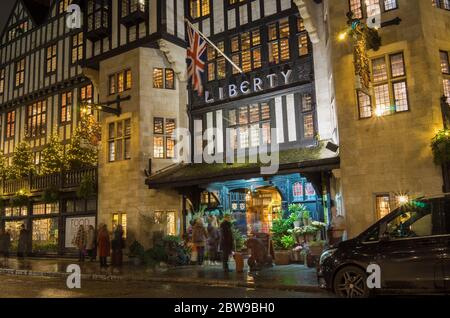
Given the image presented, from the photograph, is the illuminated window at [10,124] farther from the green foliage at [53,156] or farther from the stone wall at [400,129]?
the stone wall at [400,129]

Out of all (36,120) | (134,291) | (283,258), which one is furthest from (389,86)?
(36,120)

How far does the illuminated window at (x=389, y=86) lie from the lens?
13.9 metres

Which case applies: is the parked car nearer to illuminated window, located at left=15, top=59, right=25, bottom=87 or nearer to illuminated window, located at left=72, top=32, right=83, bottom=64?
illuminated window, located at left=72, top=32, right=83, bottom=64

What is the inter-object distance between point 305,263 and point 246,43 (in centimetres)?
1014

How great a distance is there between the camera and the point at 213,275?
557 inches

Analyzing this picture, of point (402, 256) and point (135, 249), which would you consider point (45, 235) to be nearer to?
point (135, 249)

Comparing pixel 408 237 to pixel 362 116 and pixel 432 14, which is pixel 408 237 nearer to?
pixel 362 116

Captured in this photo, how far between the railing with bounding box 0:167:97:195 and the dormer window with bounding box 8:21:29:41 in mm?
11618

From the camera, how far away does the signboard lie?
75.5 feet

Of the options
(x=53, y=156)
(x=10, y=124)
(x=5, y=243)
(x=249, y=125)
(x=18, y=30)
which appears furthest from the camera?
(x=18, y=30)

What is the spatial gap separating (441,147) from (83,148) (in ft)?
62.2

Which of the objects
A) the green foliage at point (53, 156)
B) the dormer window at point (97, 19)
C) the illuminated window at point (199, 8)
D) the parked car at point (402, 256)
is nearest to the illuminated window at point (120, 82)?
the dormer window at point (97, 19)
